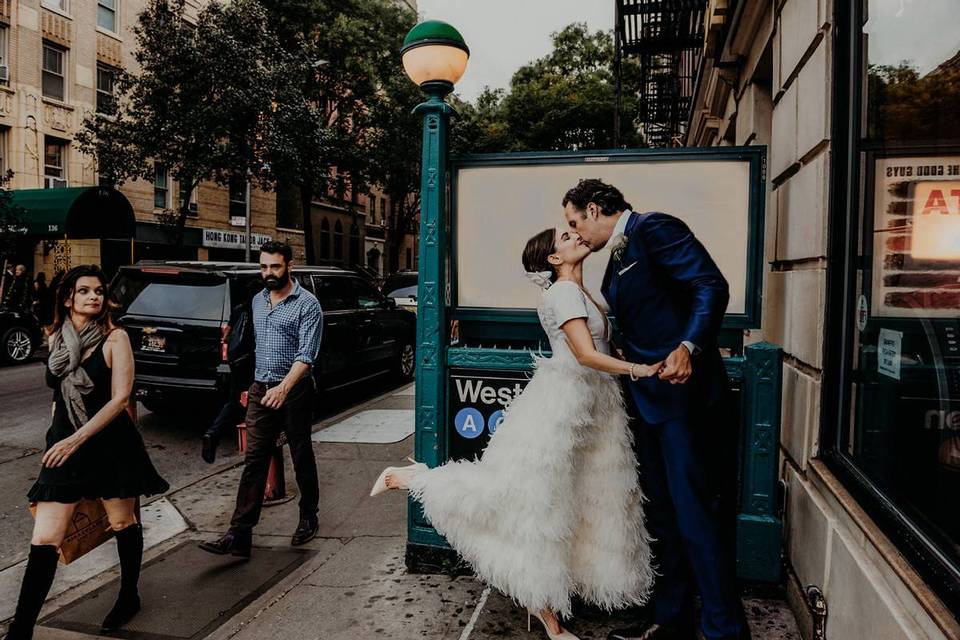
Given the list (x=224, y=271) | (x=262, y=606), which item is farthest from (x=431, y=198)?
(x=224, y=271)

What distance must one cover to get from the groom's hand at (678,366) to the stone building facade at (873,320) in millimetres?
758

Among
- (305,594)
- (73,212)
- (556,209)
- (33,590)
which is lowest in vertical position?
(305,594)

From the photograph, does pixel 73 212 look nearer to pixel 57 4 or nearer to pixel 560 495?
pixel 57 4

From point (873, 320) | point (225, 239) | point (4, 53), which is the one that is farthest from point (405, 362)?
point (225, 239)

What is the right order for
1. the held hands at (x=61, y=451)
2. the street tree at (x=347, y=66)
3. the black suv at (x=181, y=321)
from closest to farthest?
the held hands at (x=61, y=451)
the black suv at (x=181, y=321)
the street tree at (x=347, y=66)

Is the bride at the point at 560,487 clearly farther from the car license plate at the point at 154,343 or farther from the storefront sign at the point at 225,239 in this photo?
the storefront sign at the point at 225,239

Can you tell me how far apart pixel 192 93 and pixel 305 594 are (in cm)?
1672

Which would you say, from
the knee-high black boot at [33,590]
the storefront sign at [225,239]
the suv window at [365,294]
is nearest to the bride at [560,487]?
the knee-high black boot at [33,590]

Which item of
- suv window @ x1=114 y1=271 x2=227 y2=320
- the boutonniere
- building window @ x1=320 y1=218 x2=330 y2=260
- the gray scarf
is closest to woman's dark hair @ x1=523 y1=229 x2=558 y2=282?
the boutonniere

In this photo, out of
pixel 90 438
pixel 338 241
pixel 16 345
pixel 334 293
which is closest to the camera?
pixel 90 438

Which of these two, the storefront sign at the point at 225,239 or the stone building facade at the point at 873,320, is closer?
the stone building facade at the point at 873,320

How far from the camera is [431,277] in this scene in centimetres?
396

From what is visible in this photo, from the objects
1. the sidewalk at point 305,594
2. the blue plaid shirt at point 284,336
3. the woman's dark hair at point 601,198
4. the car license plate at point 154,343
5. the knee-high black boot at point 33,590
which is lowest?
the sidewalk at point 305,594

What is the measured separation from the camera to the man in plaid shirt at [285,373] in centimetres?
454
